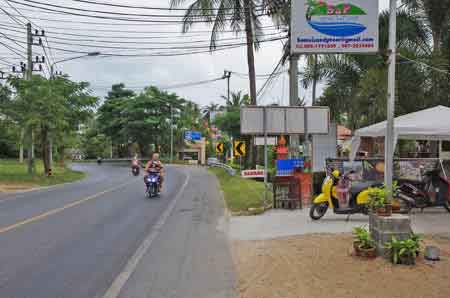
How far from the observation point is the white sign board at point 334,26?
405 inches

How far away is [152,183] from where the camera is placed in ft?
58.6

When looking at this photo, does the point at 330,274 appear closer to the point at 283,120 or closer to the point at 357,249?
the point at 357,249

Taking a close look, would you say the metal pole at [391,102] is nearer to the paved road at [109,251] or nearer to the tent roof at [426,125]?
the paved road at [109,251]

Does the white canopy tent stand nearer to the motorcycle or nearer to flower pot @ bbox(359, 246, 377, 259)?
flower pot @ bbox(359, 246, 377, 259)

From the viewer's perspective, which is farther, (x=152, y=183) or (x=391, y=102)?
(x=152, y=183)

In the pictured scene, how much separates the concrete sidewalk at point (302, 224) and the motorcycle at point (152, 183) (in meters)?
6.32

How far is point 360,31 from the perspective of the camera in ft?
34.1

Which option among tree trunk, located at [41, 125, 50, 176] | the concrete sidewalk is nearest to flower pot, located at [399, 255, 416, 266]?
the concrete sidewalk

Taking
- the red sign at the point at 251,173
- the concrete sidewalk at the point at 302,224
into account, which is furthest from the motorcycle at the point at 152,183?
the concrete sidewalk at the point at 302,224

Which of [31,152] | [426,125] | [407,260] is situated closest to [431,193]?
[426,125]

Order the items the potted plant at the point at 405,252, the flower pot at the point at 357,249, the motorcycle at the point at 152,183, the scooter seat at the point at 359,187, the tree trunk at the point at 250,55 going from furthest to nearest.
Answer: the tree trunk at the point at 250,55
the motorcycle at the point at 152,183
the scooter seat at the point at 359,187
the flower pot at the point at 357,249
the potted plant at the point at 405,252

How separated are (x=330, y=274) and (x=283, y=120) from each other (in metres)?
7.78

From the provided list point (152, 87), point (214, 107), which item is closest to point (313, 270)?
point (152, 87)

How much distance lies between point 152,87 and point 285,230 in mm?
59289
